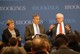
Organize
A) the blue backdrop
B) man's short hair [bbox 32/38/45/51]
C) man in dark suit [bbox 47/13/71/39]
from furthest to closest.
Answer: the blue backdrop, man in dark suit [bbox 47/13/71/39], man's short hair [bbox 32/38/45/51]

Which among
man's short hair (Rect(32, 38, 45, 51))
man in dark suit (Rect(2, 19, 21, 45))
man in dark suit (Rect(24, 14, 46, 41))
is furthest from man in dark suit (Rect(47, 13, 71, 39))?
man's short hair (Rect(32, 38, 45, 51))

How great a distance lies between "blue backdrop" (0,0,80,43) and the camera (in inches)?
358

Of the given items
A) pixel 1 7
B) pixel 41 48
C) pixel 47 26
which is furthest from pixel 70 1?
pixel 41 48

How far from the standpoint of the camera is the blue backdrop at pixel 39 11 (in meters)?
9.09

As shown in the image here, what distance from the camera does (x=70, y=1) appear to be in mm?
9086

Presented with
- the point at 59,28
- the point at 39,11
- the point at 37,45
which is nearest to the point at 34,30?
the point at 59,28

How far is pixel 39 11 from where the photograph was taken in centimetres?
913

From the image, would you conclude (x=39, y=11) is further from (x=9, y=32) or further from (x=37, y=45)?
(x=37, y=45)

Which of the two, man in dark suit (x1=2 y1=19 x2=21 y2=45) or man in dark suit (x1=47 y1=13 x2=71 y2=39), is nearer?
man in dark suit (x1=47 y1=13 x2=71 y2=39)

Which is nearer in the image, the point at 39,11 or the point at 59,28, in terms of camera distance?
the point at 59,28

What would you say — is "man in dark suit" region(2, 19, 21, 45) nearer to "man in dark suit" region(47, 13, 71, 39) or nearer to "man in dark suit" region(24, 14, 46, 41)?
"man in dark suit" region(24, 14, 46, 41)

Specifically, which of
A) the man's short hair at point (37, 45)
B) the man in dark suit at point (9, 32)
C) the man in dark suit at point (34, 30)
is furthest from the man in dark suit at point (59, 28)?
the man's short hair at point (37, 45)

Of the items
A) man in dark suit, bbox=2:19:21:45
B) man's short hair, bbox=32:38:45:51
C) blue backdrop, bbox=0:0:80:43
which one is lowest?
man's short hair, bbox=32:38:45:51

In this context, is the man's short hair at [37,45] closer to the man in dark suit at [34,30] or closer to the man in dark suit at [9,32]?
the man in dark suit at [34,30]
